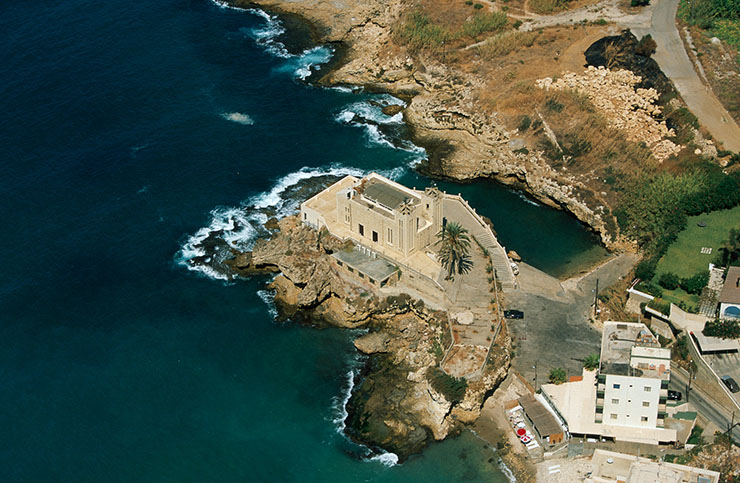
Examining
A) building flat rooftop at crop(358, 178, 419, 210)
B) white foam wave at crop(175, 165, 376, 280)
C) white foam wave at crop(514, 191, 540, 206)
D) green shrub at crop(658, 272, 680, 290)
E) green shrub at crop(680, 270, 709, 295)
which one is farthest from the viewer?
white foam wave at crop(514, 191, 540, 206)

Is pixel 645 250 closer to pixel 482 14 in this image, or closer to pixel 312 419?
pixel 312 419

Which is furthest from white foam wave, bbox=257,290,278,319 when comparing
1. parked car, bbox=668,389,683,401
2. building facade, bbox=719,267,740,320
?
building facade, bbox=719,267,740,320

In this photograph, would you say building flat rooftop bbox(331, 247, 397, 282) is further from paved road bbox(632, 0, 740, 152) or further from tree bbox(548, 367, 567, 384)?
paved road bbox(632, 0, 740, 152)

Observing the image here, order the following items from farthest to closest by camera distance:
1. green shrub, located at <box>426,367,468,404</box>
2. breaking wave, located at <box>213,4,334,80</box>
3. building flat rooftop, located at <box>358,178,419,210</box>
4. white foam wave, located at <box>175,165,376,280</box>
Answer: breaking wave, located at <box>213,4,334,80</box> → white foam wave, located at <box>175,165,376,280</box> → building flat rooftop, located at <box>358,178,419,210</box> → green shrub, located at <box>426,367,468,404</box>

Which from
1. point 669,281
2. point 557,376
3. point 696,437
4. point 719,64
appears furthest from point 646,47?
point 696,437

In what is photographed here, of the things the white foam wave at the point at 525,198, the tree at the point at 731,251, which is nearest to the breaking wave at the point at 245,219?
the white foam wave at the point at 525,198

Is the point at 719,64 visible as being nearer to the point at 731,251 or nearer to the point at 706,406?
the point at 731,251
